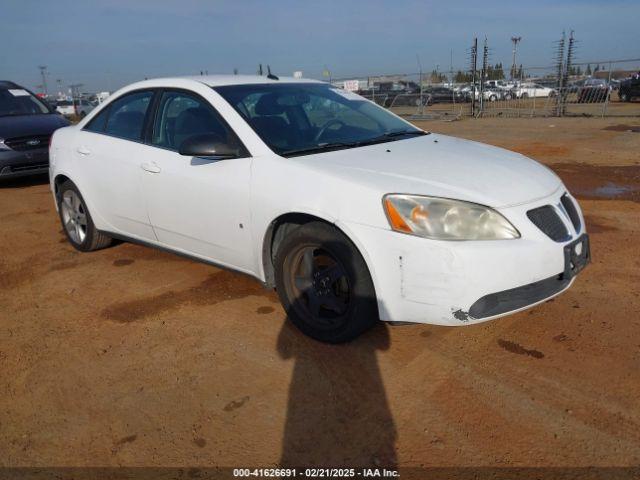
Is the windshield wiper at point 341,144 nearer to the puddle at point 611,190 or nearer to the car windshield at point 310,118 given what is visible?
the car windshield at point 310,118

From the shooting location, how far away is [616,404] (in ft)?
8.81

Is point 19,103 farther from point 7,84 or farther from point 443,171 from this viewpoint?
point 443,171

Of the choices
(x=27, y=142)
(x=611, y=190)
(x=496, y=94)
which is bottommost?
(x=496, y=94)

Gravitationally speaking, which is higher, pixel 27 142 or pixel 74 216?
pixel 27 142

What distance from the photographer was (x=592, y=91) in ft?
75.6

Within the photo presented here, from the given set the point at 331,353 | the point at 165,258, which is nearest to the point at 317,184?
the point at 331,353

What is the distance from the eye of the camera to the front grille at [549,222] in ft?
9.75

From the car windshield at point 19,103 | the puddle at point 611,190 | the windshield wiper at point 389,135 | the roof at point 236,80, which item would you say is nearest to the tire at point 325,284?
the windshield wiper at point 389,135

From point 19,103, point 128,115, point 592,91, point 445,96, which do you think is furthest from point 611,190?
point 445,96

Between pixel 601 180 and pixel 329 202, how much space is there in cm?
622

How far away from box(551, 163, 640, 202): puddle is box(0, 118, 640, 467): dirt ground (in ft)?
8.70

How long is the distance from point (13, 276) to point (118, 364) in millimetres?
2214

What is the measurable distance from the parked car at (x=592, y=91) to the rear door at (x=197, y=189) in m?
23.0

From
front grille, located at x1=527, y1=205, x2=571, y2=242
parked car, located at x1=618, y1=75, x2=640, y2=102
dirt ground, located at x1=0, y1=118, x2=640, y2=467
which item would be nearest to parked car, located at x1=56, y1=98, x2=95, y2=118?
parked car, located at x1=618, y1=75, x2=640, y2=102
